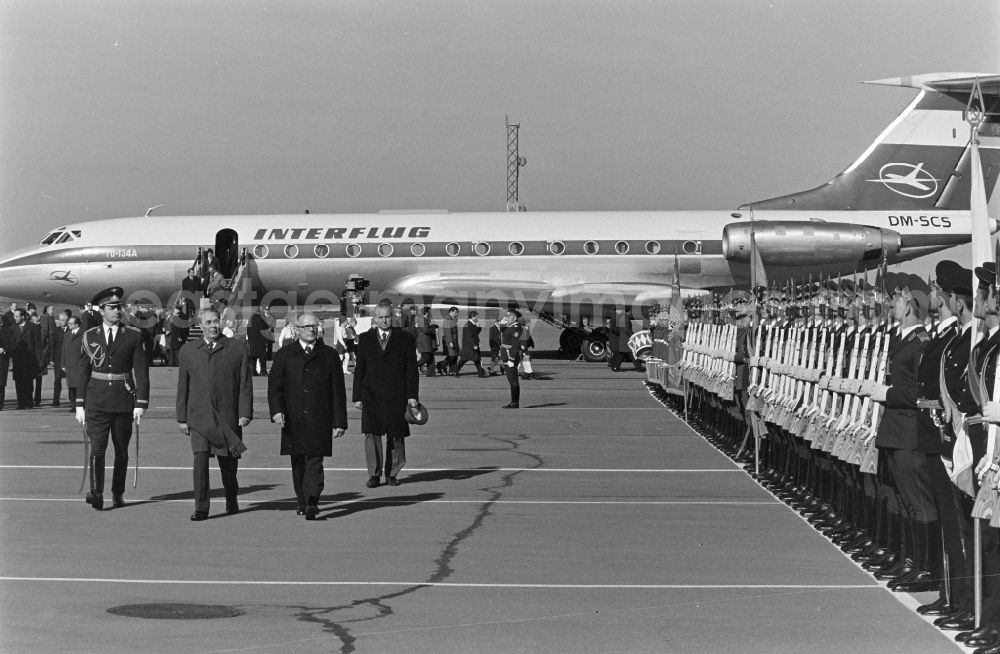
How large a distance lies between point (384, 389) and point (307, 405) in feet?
6.65

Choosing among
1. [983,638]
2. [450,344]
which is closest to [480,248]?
[450,344]

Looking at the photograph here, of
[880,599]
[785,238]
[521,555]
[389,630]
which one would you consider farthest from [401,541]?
[785,238]

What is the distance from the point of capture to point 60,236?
39719mm

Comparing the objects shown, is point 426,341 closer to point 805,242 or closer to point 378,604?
point 805,242

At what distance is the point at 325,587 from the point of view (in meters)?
8.88

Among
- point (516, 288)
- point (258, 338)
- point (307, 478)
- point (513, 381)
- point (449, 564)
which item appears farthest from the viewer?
point (516, 288)

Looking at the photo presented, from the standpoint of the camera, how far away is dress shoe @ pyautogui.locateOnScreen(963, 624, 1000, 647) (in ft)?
23.7

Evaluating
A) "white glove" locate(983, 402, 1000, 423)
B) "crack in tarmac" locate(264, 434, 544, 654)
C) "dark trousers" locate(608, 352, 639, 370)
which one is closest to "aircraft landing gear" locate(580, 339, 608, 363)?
"dark trousers" locate(608, 352, 639, 370)

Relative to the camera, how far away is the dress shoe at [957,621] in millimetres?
7676

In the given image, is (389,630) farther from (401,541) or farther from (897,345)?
(897,345)

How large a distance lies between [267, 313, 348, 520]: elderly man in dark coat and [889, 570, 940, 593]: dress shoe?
5064 millimetres

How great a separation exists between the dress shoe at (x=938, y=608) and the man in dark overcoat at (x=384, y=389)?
6.82 metres

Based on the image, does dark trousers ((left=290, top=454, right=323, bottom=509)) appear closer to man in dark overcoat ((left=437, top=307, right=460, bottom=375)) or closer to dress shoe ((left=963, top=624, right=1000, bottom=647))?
dress shoe ((left=963, top=624, right=1000, bottom=647))

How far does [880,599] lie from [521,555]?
2.67 m
